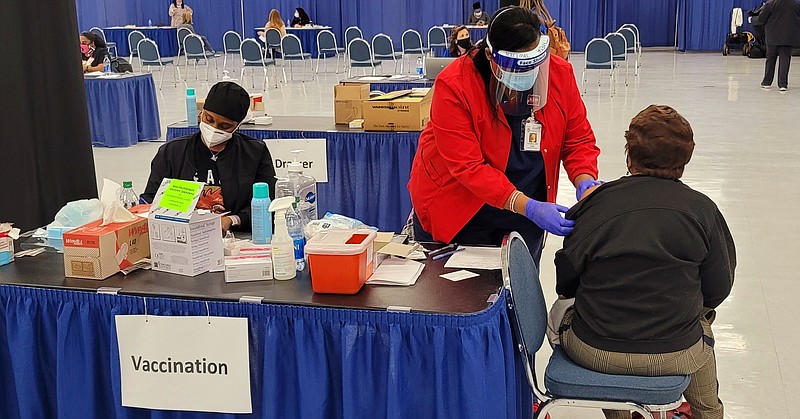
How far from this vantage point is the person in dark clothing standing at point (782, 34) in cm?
1073

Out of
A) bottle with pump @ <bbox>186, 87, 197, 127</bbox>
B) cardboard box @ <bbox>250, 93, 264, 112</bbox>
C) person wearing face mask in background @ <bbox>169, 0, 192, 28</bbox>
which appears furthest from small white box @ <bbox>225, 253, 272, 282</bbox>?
person wearing face mask in background @ <bbox>169, 0, 192, 28</bbox>

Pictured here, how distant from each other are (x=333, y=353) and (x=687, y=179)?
14.9 feet

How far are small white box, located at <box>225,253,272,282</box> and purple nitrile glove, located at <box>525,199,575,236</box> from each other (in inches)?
27.5

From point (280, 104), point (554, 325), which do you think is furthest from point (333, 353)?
point (280, 104)

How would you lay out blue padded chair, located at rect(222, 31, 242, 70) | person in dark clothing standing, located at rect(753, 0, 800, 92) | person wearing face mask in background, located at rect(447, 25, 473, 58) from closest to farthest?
person wearing face mask in background, located at rect(447, 25, 473, 58), person in dark clothing standing, located at rect(753, 0, 800, 92), blue padded chair, located at rect(222, 31, 242, 70)

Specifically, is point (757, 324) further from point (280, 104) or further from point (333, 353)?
point (280, 104)

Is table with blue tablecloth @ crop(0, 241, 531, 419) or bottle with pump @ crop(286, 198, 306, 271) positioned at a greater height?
bottle with pump @ crop(286, 198, 306, 271)

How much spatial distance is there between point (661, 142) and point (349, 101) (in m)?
2.88

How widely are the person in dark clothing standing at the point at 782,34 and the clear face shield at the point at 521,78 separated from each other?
9.54 metres

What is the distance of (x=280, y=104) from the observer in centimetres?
986

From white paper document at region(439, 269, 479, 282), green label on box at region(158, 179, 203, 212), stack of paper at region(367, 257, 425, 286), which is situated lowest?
white paper document at region(439, 269, 479, 282)

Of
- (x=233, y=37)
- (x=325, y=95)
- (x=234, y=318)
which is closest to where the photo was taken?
(x=234, y=318)

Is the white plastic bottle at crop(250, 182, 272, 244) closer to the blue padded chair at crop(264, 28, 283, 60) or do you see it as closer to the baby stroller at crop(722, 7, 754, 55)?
the blue padded chair at crop(264, 28, 283, 60)

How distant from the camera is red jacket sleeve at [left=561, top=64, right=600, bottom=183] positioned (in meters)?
2.45
